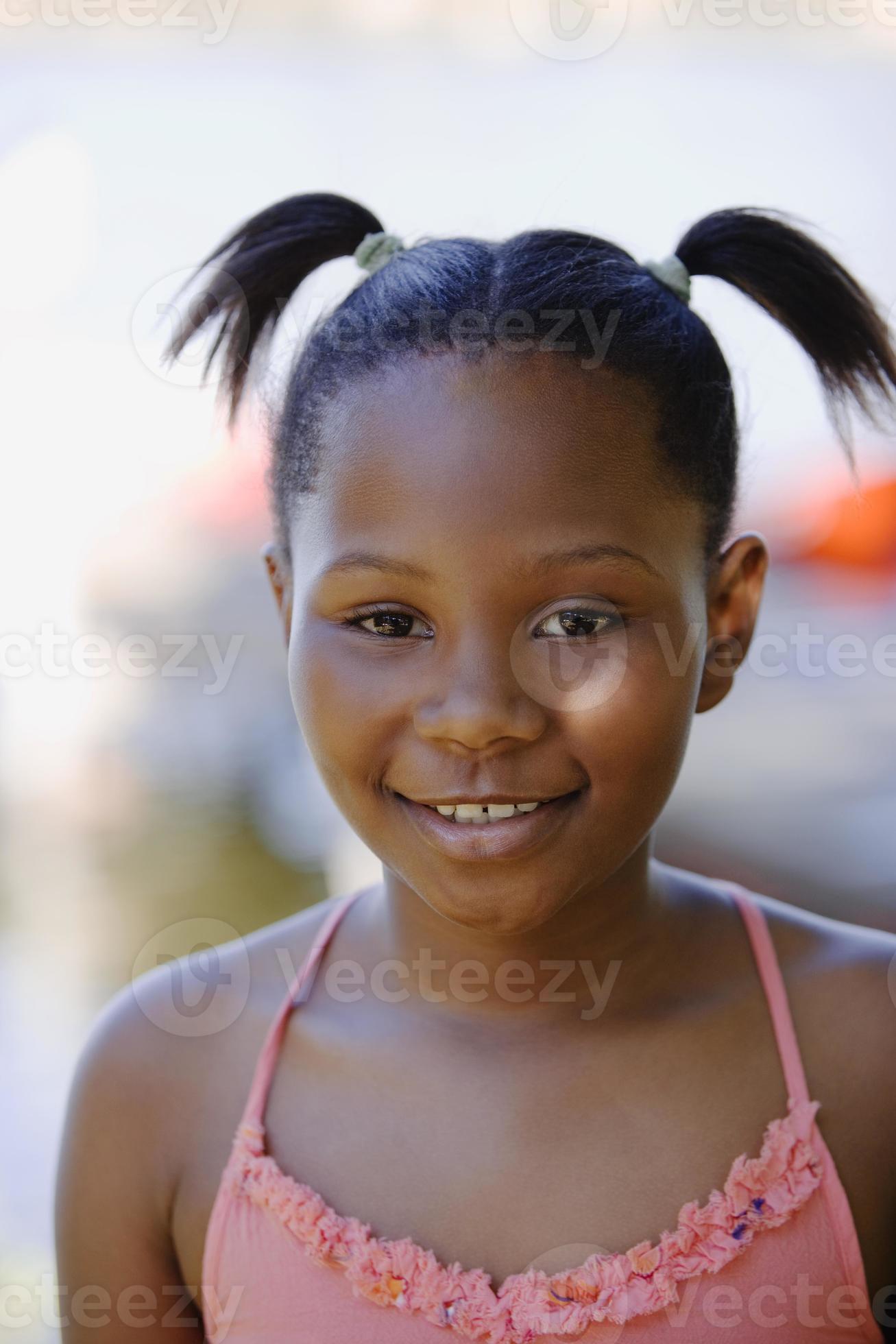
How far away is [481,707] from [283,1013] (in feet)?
1.36

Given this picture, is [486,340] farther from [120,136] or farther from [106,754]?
[106,754]

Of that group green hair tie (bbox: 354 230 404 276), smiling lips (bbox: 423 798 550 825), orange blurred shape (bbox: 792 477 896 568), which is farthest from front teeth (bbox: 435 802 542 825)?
orange blurred shape (bbox: 792 477 896 568)

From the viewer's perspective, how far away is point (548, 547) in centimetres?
87

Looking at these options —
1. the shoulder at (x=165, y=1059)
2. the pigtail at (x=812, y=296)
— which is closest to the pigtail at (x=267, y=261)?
the pigtail at (x=812, y=296)

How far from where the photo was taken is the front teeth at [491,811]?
881mm

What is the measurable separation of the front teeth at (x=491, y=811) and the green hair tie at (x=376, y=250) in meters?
0.51

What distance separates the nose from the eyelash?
0.06 m

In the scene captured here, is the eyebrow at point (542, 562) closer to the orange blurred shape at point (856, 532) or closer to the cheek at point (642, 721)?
the cheek at point (642, 721)

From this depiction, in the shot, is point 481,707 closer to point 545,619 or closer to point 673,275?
point 545,619

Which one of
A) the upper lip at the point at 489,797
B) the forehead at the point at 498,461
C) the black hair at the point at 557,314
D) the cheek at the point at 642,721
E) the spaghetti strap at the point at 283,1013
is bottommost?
the spaghetti strap at the point at 283,1013

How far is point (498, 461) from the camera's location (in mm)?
877

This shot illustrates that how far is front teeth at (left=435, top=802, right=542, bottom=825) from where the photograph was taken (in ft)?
2.89

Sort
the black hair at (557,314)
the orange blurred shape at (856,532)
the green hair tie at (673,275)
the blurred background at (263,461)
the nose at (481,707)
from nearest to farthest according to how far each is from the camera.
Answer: the nose at (481,707) < the black hair at (557,314) < the green hair tie at (673,275) < the blurred background at (263,461) < the orange blurred shape at (856,532)

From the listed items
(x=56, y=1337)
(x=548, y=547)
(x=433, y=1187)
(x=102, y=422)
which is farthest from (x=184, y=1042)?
(x=102, y=422)
